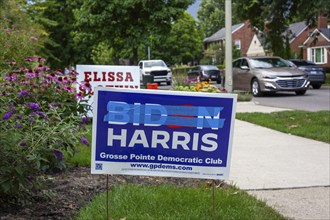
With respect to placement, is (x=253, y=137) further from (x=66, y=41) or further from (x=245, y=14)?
(x=66, y=41)

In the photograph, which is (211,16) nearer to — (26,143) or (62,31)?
(62,31)

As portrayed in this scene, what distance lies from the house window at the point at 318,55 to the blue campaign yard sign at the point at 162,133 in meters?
49.1

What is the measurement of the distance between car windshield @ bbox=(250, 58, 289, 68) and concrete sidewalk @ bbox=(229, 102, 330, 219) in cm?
1149

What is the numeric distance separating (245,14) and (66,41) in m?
15.1

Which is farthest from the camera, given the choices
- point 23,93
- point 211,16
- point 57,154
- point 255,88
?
point 211,16

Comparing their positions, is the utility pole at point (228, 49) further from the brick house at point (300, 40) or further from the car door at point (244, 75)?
the brick house at point (300, 40)

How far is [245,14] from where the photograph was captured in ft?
115

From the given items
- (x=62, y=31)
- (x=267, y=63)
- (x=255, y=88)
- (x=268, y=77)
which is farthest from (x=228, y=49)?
(x=62, y=31)

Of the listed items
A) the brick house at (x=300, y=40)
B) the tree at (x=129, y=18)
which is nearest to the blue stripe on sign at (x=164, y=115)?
the tree at (x=129, y=18)

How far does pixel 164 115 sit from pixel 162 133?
0.13 metres

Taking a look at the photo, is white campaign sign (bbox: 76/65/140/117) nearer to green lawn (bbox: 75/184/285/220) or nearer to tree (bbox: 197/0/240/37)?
green lawn (bbox: 75/184/285/220)

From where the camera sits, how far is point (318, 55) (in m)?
50.8

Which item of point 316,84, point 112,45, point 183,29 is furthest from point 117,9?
point 183,29

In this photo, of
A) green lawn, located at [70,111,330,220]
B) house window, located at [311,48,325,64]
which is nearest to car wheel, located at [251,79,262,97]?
green lawn, located at [70,111,330,220]
